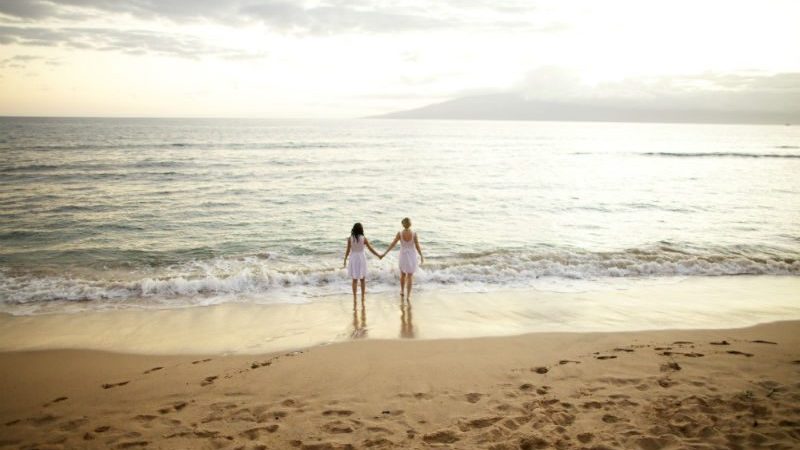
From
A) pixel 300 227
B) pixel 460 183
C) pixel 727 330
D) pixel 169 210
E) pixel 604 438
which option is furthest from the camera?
pixel 460 183

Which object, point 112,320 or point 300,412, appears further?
point 112,320

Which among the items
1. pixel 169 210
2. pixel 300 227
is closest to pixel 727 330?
pixel 300 227

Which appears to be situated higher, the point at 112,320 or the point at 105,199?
the point at 105,199

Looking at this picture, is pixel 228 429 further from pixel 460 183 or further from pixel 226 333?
pixel 460 183

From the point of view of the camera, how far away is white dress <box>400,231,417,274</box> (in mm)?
10531

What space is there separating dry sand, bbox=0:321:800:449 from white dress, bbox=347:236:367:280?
2573mm

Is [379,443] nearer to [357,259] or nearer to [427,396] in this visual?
[427,396]

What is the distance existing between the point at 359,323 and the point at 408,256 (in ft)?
7.39

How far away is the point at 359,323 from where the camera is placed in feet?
29.6

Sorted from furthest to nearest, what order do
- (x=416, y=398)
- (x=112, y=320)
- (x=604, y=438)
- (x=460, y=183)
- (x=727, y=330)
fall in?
(x=460, y=183) → (x=112, y=320) → (x=727, y=330) → (x=416, y=398) → (x=604, y=438)

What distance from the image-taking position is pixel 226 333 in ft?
27.8

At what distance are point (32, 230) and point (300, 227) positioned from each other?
9867mm

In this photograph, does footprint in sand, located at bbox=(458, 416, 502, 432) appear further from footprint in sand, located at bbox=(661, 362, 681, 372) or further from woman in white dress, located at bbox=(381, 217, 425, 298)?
woman in white dress, located at bbox=(381, 217, 425, 298)

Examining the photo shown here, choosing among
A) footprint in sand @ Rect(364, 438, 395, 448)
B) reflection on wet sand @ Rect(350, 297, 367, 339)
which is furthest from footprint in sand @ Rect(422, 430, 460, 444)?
reflection on wet sand @ Rect(350, 297, 367, 339)
